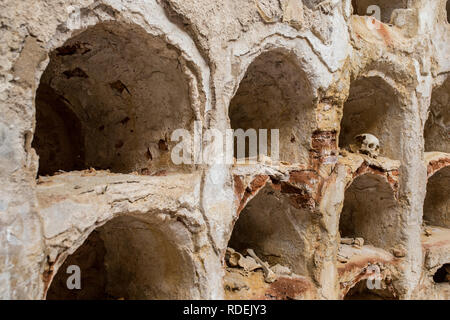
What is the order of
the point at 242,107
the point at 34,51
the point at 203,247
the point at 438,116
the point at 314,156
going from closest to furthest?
the point at 34,51
the point at 203,247
the point at 314,156
the point at 242,107
the point at 438,116

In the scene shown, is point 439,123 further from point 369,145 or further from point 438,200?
point 369,145

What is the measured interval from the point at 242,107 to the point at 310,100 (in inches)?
33.1

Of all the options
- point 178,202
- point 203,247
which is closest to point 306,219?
point 203,247

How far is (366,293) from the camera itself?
536cm

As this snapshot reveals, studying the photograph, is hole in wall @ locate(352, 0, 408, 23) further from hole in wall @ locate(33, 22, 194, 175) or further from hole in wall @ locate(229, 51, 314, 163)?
hole in wall @ locate(33, 22, 194, 175)

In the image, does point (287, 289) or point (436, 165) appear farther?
point (436, 165)

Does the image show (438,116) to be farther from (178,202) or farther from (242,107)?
(178,202)

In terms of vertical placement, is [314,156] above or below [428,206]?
above

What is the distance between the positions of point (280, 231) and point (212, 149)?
1727mm

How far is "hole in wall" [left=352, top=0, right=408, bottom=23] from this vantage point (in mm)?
5639

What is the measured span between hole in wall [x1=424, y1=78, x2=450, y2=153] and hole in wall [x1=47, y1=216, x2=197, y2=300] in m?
5.12

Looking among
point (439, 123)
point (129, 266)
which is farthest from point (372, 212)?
point (129, 266)

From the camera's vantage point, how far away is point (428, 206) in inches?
271
